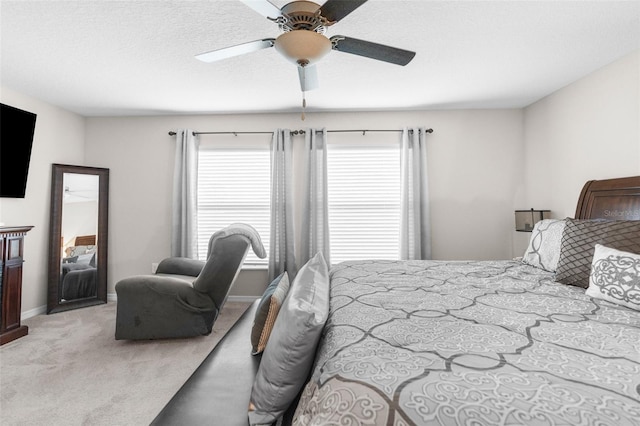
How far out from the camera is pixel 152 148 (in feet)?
Answer: 14.4

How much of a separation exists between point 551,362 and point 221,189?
403 cm

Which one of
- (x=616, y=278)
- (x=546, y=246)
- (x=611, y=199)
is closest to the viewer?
(x=616, y=278)

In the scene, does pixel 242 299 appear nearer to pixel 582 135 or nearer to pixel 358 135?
pixel 358 135

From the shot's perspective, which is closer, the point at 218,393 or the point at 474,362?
the point at 474,362

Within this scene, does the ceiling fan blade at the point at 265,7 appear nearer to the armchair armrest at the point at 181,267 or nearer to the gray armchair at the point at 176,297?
the gray armchair at the point at 176,297

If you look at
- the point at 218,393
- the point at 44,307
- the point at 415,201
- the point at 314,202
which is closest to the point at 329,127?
the point at 314,202

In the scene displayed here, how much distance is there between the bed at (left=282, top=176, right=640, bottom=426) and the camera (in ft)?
2.48

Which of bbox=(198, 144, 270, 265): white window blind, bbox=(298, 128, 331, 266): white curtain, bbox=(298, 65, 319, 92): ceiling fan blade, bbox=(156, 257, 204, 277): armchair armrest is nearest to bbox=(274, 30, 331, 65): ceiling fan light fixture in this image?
bbox=(298, 65, 319, 92): ceiling fan blade

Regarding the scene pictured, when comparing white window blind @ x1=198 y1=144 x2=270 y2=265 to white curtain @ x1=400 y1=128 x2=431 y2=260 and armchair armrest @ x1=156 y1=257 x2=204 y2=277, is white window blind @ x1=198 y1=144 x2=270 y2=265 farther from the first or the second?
white curtain @ x1=400 y1=128 x2=431 y2=260

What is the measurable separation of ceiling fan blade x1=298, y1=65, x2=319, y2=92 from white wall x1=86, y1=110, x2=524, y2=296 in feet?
6.33

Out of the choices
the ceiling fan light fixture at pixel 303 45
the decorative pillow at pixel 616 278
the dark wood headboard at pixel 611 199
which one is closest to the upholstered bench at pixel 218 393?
the ceiling fan light fixture at pixel 303 45

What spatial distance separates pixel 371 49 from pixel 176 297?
2503 mm

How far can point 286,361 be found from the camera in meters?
1.05

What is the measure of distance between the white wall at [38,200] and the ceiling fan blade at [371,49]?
12.4 ft
